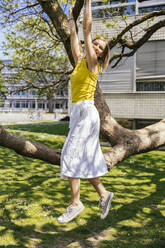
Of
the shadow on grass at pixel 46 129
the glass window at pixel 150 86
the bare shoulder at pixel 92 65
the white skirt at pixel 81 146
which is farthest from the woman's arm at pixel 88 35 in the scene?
the shadow on grass at pixel 46 129

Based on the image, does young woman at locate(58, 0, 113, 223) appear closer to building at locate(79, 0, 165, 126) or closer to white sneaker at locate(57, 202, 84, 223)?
white sneaker at locate(57, 202, 84, 223)

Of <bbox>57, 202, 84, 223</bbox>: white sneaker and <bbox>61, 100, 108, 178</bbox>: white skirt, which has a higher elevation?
<bbox>61, 100, 108, 178</bbox>: white skirt

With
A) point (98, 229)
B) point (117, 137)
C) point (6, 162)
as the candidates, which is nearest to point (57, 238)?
point (98, 229)

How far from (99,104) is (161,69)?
936 cm

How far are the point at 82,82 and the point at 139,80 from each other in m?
11.3

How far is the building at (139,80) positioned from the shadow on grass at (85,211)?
450 cm

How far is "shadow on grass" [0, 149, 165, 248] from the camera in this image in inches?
187

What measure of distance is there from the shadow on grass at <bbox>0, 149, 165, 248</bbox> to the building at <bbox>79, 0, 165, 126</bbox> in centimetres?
450

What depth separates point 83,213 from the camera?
5918 millimetres

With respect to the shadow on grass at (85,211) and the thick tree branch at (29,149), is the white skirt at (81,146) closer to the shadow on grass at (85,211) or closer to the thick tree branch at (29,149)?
the thick tree branch at (29,149)

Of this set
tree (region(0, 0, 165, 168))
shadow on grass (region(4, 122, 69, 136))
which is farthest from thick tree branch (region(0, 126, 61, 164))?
shadow on grass (region(4, 122, 69, 136))

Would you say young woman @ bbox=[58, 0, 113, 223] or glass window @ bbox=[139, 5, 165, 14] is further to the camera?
glass window @ bbox=[139, 5, 165, 14]

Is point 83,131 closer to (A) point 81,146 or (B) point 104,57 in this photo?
(A) point 81,146

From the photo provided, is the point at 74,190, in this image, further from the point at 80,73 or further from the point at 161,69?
the point at 161,69
